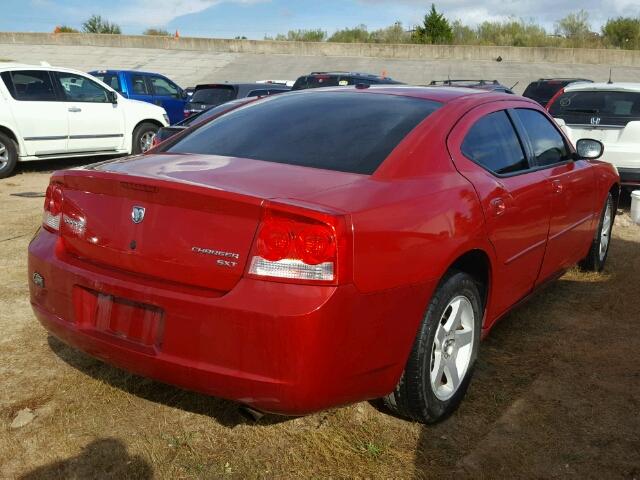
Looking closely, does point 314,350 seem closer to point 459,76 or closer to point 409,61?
point 459,76

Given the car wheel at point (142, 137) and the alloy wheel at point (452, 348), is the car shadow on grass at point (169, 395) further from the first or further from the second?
the car wheel at point (142, 137)

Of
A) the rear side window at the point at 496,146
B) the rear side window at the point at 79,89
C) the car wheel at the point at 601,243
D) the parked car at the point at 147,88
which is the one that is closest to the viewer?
the rear side window at the point at 496,146

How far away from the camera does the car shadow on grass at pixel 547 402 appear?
8.99ft

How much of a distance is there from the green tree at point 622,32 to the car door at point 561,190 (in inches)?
1835

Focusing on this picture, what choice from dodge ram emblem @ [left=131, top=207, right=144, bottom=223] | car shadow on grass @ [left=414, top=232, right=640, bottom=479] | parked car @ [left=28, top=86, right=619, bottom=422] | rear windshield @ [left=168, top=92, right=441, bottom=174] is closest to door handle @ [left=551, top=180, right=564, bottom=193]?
parked car @ [left=28, top=86, right=619, bottom=422]

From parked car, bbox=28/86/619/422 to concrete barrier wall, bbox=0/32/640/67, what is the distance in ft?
118

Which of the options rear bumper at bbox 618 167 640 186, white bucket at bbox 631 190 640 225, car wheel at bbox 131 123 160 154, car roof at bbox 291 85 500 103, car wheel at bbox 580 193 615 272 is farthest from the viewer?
car wheel at bbox 131 123 160 154

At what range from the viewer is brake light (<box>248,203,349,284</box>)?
2275mm

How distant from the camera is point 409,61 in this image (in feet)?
120

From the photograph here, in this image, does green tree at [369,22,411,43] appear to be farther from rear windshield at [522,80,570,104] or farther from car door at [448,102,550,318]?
car door at [448,102,550,318]

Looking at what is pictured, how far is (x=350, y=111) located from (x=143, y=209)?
1258 millimetres

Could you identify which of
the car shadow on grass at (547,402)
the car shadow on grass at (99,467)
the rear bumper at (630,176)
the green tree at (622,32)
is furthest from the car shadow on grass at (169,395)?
the green tree at (622,32)

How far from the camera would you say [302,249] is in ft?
7.50

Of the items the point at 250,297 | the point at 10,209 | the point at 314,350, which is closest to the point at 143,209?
the point at 250,297
